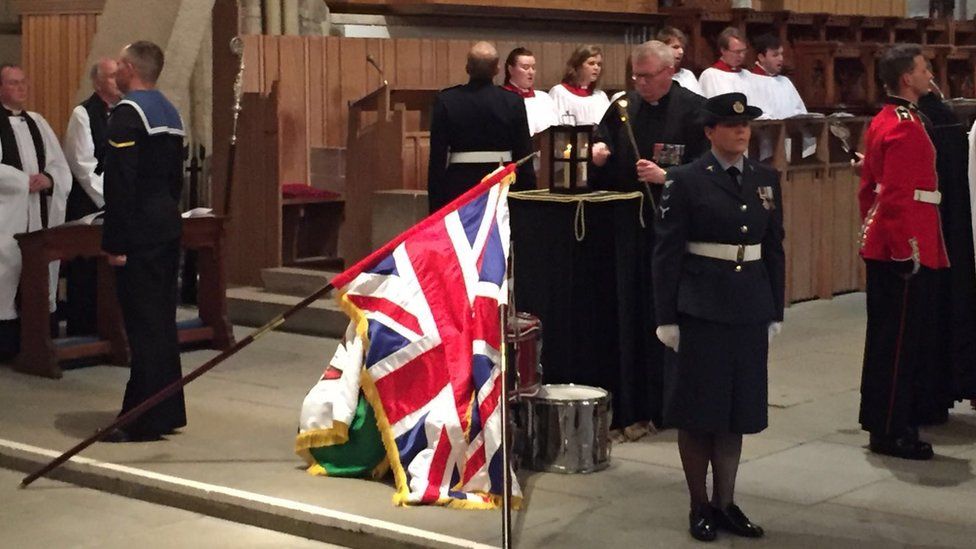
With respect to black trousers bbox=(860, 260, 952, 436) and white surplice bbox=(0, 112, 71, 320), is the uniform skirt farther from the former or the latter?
white surplice bbox=(0, 112, 71, 320)

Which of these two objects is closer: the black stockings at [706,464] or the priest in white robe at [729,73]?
the black stockings at [706,464]

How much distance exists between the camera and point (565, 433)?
658cm

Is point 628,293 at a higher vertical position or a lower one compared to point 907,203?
lower

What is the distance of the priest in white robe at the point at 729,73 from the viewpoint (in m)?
12.5

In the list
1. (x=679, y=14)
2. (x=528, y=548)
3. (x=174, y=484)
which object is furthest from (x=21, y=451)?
(x=679, y=14)

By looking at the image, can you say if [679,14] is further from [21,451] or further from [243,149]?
[21,451]

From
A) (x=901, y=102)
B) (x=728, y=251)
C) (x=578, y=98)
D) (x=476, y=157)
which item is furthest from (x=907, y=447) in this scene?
(x=578, y=98)

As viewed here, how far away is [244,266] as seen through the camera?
37.5 ft

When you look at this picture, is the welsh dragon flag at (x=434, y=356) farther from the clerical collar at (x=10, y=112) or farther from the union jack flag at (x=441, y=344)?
the clerical collar at (x=10, y=112)

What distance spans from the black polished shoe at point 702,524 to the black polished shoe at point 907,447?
5.24ft

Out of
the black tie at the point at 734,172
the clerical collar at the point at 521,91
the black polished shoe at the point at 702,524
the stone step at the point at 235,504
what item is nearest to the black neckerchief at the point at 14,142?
Answer: the stone step at the point at 235,504

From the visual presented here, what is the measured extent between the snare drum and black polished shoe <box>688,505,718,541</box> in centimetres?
104

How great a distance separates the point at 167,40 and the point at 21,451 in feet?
17.5

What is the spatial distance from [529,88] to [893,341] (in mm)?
4772
